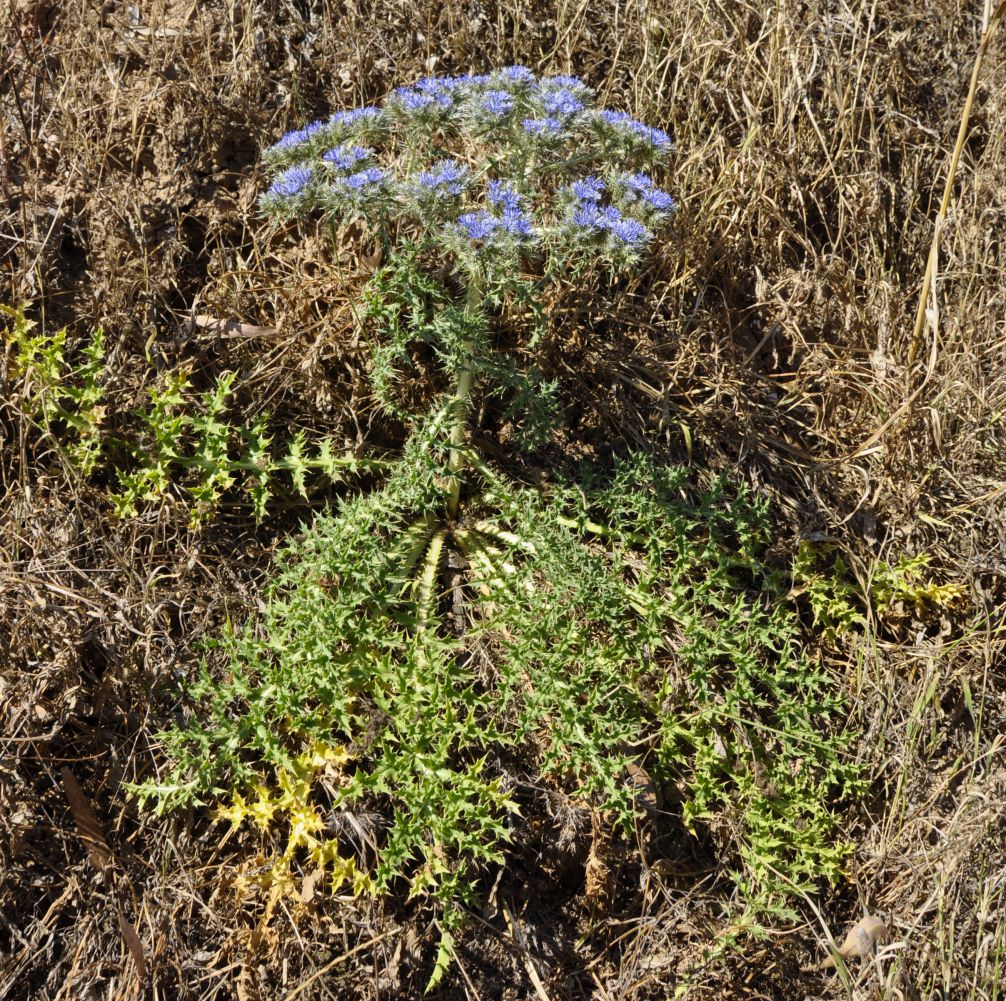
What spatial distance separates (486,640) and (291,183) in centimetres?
148

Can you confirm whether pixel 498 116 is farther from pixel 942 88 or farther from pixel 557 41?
pixel 942 88

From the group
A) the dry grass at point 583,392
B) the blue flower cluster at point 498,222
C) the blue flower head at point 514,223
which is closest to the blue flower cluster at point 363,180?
the blue flower cluster at point 498,222

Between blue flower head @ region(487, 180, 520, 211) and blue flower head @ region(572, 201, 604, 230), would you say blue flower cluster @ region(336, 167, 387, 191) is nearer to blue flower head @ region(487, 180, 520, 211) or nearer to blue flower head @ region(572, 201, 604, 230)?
blue flower head @ region(487, 180, 520, 211)

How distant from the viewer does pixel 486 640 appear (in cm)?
311

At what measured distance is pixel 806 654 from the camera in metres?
3.29

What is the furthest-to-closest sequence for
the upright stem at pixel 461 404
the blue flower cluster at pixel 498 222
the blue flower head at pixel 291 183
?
the upright stem at pixel 461 404 < the blue flower head at pixel 291 183 < the blue flower cluster at pixel 498 222

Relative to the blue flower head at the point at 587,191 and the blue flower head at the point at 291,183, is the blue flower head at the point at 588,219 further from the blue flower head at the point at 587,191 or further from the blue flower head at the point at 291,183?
the blue flower head at the point at 291,183

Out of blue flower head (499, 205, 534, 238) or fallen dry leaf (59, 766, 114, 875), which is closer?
blue flower head (499, 205, 534, 238)

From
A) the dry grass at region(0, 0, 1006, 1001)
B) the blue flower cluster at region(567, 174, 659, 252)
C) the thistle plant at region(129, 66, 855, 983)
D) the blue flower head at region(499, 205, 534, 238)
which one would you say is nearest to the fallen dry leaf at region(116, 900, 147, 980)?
the dry grass at region(0, 0, 1006, 1001)

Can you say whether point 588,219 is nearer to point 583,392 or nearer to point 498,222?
point 498,222

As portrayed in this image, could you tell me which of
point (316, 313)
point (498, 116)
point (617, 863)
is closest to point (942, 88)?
point (498, 116)

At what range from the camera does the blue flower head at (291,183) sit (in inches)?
107

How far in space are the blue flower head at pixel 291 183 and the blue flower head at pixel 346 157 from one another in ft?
0.25

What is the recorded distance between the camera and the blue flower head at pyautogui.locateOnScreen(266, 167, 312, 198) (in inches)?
107
